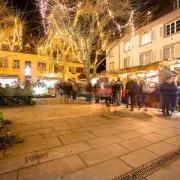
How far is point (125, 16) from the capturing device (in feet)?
41.2

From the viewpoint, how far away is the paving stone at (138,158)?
9.08 ft

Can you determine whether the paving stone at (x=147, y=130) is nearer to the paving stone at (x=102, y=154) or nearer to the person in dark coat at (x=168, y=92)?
the paving stone at (x=102, y=154)

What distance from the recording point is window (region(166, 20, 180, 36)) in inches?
576

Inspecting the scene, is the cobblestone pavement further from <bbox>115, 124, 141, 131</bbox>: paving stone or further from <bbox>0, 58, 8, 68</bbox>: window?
<bbox>0, 58, 8, 68</bbox>: window

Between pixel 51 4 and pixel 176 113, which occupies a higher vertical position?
pixel 51 4

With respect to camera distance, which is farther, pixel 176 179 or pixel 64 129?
pixel 64 129

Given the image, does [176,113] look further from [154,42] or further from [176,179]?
[154,42]

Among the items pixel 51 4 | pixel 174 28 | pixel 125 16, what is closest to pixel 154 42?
pixel 174 28

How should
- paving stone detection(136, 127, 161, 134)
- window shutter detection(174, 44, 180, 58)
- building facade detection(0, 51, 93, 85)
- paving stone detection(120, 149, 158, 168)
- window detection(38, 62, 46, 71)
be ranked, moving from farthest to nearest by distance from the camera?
window detection(38, 62, 46, 71) < building facade detection(0, 51, 93, 85) < window shutter detection(174, 44, 180, 58) < paving stone detection(136, 127, 161, 134) < paving stone detection(120, 149, 158, 168)

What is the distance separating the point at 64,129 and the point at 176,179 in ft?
10.7

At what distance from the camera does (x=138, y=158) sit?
116 inches

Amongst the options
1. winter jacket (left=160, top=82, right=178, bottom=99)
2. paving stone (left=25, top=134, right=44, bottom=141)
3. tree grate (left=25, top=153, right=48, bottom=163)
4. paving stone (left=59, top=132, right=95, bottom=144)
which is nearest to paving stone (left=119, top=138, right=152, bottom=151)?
paving stone (left=59, top=132, right=95, bottom=144)

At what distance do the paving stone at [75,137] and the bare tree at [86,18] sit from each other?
947 cm

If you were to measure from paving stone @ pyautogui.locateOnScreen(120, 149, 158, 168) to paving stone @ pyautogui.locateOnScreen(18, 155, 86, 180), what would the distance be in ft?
2.91
